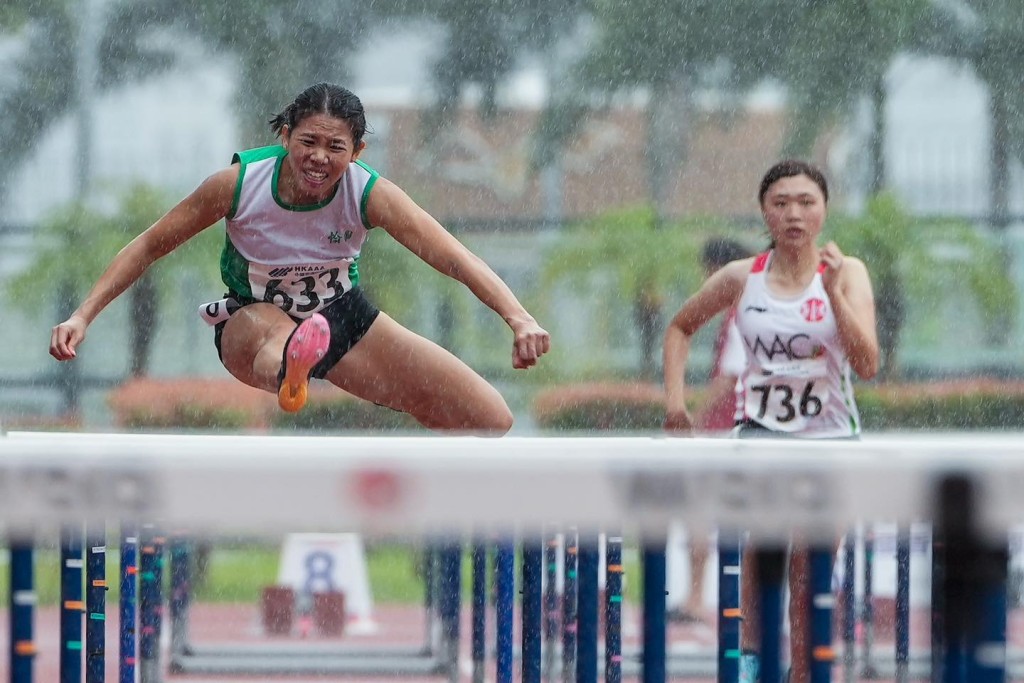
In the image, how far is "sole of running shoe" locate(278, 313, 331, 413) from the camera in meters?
3.30

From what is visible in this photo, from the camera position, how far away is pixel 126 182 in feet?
36.2

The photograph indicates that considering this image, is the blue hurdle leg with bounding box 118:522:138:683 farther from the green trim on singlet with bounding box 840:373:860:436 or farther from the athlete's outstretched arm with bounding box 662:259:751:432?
the green trim on singlet with bounding box 840:373:860:436

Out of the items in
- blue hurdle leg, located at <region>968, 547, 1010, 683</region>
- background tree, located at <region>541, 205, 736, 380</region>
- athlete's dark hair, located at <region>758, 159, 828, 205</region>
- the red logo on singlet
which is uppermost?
background tree, located at <region>541, 205, 736, 380</region>

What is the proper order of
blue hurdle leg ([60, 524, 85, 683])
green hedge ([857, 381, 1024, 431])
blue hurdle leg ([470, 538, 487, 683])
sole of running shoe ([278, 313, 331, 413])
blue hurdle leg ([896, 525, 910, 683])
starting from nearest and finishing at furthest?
1. blue hurdle leg ([60, 524, 85, 683])
2. sole of running shoe ([278, 313, 331, 413])
3. blue hurdle leg ([470, 538, 487, 683])
4. blue hurdle leg ([896, 525, 910, 683])
5. green hedge ([857, 381, 1024, 431])

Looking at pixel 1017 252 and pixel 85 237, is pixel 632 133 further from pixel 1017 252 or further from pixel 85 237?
pixel 85 237

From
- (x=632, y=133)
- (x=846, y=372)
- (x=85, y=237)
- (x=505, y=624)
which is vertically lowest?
(x=505, y=624)

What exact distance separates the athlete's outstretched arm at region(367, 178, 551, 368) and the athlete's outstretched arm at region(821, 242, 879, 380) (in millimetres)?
857

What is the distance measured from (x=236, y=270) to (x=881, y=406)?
24.9 feet

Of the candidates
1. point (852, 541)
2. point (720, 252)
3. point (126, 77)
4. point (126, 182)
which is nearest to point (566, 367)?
point (126, 182)

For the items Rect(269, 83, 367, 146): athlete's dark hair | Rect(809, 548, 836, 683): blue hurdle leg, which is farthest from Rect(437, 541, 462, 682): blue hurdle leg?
Rect(809, 548, 836, 683): blue hurdle leg

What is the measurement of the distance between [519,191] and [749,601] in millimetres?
8458

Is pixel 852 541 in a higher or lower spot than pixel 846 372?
lower

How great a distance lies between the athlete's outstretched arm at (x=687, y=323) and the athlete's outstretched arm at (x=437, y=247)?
0.85 m

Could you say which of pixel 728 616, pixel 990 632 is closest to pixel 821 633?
pixel 990 632
